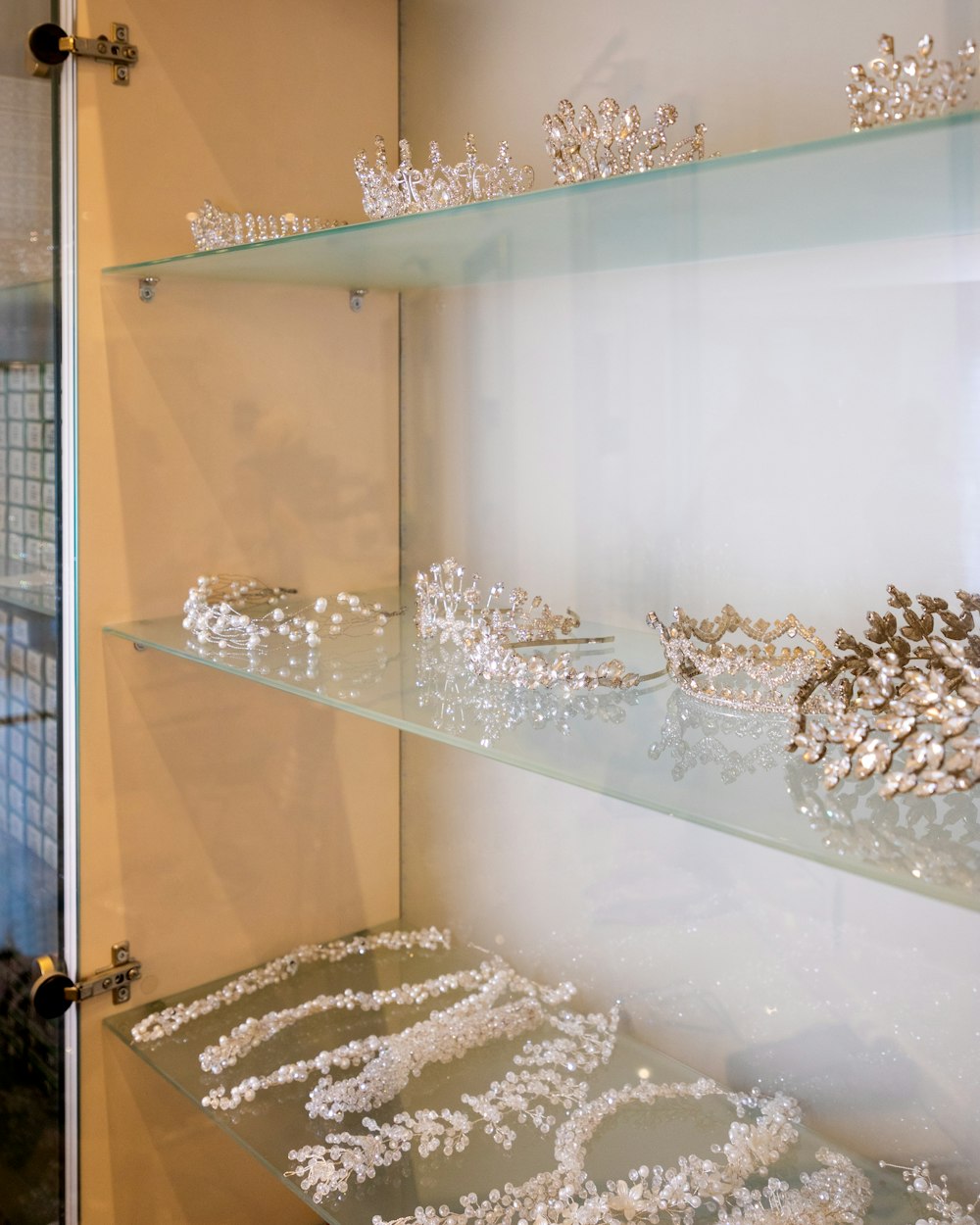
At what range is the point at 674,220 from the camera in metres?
0.90

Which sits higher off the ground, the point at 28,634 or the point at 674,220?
the point at 674,220

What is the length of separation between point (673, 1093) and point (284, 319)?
0.94 metres

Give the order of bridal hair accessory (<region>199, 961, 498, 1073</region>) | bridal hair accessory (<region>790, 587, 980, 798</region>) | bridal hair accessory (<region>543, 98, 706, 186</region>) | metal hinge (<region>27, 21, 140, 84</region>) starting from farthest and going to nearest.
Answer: bridal hair accessory (<region>199, 961, 498, 1073</region>) → metal hinge (<region>27, 21, 140, 84</region>) → bridal hair accessory (<region>543, 98, 706, 186</region>) → bridal hair accessory (<region>790, 587, 980, 798</region>)

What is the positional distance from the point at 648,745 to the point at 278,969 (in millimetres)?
762

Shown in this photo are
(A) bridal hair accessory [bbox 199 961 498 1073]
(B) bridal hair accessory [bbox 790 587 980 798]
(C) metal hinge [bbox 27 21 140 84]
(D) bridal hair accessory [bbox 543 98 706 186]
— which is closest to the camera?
(B) bridal hair accessory [bbox 790 587 980 798]

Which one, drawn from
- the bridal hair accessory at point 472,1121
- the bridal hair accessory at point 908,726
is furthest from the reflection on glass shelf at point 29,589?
the bridal hair accessory at point 908,726

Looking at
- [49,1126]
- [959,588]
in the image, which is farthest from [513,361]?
[49,1126]

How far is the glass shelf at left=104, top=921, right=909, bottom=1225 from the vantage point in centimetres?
101

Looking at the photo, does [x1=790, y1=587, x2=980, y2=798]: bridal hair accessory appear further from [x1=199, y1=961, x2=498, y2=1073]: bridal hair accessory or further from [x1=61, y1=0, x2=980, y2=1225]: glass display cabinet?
[x1=199, y1=961, x2=498, y2=1073]: bridal hair accessory

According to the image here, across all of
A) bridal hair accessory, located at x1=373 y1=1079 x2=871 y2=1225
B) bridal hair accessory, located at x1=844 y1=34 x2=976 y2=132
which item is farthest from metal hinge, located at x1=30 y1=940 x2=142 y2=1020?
bridal hair accessory, located at x1=844 y1=34 x2=976 y2=132

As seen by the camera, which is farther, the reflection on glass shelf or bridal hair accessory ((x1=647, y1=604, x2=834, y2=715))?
the reflection on glass shelf

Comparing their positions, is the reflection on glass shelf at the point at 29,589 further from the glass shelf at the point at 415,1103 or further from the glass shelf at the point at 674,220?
the glass shelf at the point at 415,1103

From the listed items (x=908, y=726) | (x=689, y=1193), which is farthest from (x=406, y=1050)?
(x=908, y=726)

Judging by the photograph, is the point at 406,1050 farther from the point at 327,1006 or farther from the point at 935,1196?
the point at 935,1196
